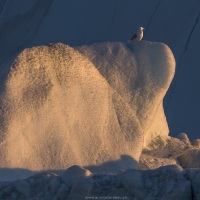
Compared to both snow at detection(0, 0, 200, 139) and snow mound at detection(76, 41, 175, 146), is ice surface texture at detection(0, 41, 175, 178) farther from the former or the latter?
snow at detection(0, 0, 200, 139)

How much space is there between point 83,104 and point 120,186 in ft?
3.50

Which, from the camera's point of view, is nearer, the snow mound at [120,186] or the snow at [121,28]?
the snow mound at [120,186]

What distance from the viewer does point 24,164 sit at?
2.74m

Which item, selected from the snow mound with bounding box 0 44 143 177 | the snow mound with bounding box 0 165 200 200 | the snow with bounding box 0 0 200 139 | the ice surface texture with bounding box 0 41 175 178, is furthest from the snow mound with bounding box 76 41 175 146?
the snow with bounding box 0 0 200 139

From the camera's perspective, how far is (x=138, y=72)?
3.49 m

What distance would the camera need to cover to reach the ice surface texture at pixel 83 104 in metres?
2.81

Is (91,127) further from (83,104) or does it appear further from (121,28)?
(121,28)

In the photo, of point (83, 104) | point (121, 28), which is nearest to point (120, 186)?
point (83, 104)

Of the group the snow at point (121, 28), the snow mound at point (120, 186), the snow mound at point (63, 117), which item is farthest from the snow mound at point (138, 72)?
the snow at point (121, 28)

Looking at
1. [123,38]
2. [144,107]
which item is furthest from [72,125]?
[123,38]

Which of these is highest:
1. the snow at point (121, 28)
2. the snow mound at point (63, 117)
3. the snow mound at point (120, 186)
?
the snow mound at point (120, 186)

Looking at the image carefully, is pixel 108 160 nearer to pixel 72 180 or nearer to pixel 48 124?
pixel 48 124

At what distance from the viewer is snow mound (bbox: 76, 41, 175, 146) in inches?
136

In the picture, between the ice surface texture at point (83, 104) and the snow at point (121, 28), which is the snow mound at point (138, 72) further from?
the snow at point (121, 28)
